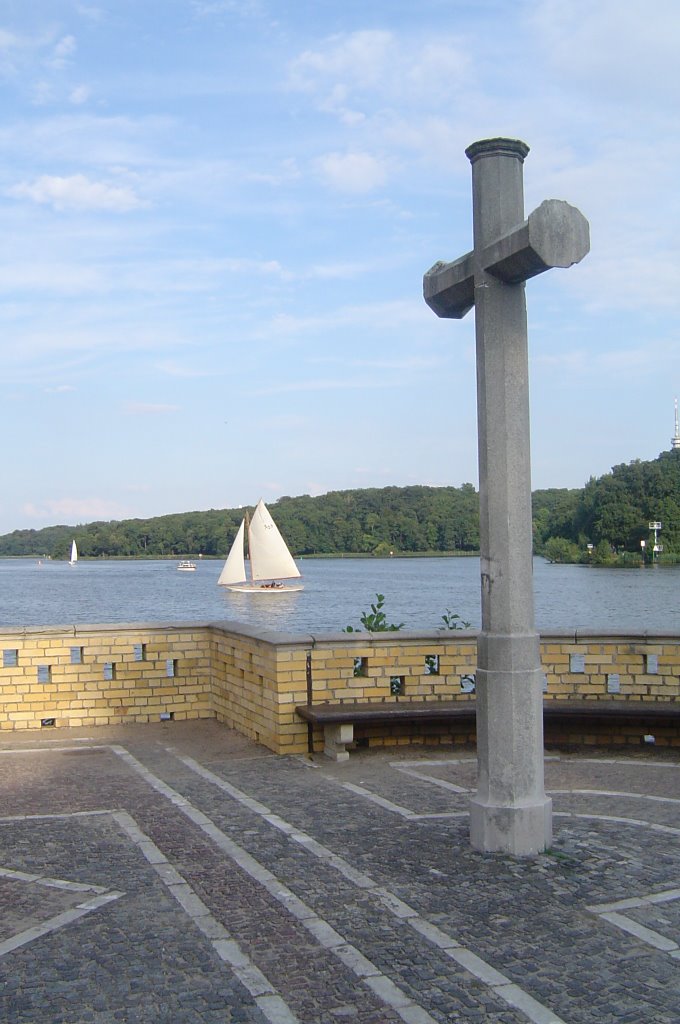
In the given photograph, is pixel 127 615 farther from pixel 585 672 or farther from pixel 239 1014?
pixel 239 1014

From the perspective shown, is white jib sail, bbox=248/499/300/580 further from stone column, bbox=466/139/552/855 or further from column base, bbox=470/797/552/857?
column base, bbox=470/797/552/857

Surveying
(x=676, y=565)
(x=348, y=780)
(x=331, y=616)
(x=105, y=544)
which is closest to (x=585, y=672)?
(x=348, y=780)

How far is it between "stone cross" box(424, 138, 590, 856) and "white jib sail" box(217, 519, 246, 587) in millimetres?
72054

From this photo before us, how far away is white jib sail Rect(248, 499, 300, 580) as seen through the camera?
74250 mm

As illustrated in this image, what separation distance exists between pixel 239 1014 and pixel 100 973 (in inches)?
29.2

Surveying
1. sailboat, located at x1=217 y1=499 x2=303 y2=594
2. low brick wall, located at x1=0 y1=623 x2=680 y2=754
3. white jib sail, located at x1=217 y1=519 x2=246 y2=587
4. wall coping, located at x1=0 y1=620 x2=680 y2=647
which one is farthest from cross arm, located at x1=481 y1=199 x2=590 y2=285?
white jib sail, located at x1=217 y1=519 x2=246 y2=587

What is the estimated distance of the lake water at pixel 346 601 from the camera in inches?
2074

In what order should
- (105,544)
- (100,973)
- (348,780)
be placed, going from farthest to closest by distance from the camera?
(105,544), (348,780), (100,973)

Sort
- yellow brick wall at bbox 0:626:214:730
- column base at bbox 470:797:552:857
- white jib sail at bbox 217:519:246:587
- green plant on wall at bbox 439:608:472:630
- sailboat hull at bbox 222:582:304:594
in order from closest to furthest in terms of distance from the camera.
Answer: column base at bbox 470:797:552:857
yellow brick wall at bbox 0:626:214:730
green plant on wall at bbox 439:608:472:630
white jib sail at bbox 217:519:246:587
sailboat hull at bbox 222:582:304:594

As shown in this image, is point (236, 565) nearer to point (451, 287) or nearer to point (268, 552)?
point (268, 552)

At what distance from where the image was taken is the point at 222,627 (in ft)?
36.3

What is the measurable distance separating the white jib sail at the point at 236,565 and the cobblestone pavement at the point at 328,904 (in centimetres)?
7011

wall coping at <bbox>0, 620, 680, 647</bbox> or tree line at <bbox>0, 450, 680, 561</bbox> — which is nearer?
wall coping at <bbox>0, 620, 680, 647</bbox>

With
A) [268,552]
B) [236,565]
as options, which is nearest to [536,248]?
[268,552]
